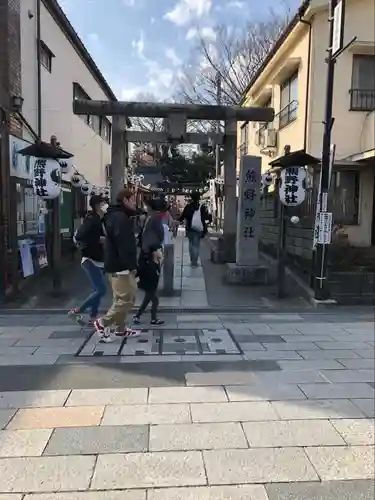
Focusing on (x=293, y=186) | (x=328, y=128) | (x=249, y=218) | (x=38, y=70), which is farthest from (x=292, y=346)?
(x=38, y=70)

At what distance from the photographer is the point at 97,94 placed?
728 inches

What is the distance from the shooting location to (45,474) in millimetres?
3025

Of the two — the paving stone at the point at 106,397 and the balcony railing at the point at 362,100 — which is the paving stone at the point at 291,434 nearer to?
the paving stone at the point at 106,397

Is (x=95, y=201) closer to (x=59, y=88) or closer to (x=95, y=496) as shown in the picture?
(x=95, y=496)

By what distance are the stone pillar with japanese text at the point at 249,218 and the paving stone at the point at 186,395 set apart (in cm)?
599

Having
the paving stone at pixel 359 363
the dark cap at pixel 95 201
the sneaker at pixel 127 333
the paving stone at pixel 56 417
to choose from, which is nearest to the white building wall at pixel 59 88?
the dark cap at pixel 95 201

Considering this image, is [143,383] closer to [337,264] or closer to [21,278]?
[21,278]

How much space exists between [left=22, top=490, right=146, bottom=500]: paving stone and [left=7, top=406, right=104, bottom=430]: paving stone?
91 cm

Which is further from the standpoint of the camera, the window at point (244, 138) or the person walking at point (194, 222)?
the window at point (244, 138)

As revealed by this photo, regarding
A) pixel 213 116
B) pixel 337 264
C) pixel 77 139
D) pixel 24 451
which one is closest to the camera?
pixel 24 451

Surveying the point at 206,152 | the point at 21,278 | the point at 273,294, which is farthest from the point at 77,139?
the point at 206,152

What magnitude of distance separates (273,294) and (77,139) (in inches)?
372

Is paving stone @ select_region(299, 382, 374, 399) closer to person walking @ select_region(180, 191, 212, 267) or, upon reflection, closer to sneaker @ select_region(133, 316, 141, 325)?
sneaker @ select_region(133, 316, 141, 325)

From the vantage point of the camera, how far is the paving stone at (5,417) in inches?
147
